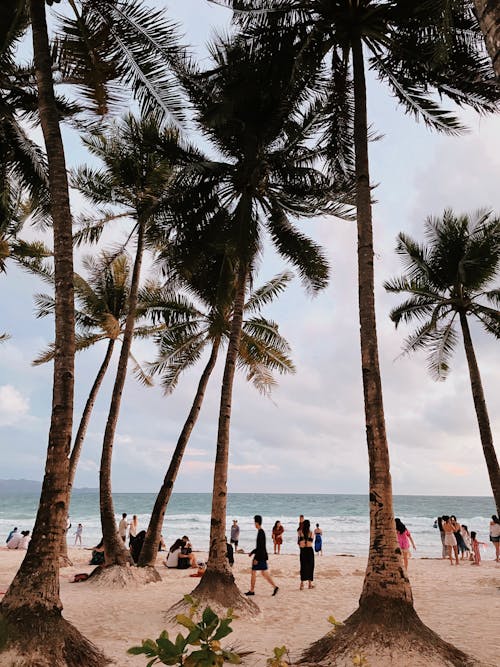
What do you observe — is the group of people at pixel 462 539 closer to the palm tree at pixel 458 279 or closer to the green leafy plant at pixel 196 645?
the palm tree at pixel 458 279

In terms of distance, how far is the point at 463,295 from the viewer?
50.8 feet

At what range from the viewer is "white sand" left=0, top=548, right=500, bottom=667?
7824 millimetres

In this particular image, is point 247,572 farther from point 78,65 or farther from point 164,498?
point 78,65

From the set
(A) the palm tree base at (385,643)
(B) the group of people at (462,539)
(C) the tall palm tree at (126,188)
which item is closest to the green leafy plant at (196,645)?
(A) the palm tree base at (385,643)

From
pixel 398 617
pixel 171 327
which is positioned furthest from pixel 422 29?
pixel 171 327

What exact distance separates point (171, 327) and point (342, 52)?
11.4 m

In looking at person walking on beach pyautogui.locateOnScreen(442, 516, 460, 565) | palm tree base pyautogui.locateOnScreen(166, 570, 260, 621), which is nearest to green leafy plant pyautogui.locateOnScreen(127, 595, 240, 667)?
palm tree base pyautogui.locateOnScreen(166, 570, 260, 621)

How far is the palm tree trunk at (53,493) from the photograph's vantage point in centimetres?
590

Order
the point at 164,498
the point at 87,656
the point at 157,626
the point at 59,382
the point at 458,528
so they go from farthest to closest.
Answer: the point at 458,528, the point at 164,498, the point at 157,626, the point at 59,382, the point at 87,656

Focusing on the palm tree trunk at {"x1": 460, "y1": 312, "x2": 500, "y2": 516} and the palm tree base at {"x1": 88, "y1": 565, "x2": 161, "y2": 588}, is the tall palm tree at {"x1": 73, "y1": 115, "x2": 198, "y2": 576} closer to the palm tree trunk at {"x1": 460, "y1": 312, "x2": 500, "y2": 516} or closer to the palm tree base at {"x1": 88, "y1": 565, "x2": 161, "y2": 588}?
the palm tree base at {"x1": 88, "y1": 565, "x2": 161, "y2": 588}

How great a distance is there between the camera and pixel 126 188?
15898mm

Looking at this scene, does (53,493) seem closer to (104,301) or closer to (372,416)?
(372,416)

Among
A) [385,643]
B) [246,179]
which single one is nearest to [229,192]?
[246,179]

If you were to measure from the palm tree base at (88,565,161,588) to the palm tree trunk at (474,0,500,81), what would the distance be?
13.2 m
